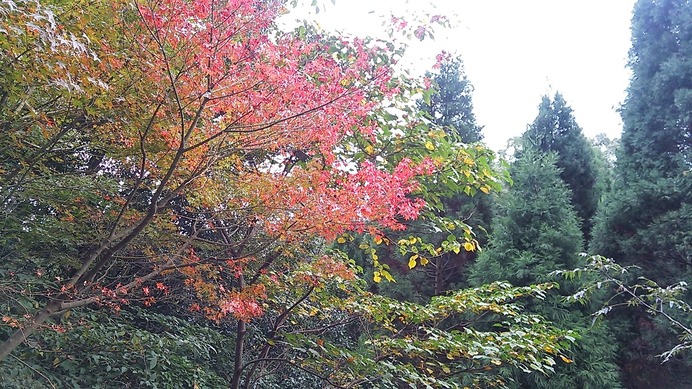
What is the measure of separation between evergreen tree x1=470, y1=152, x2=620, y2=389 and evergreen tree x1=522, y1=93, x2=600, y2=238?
1.20 m

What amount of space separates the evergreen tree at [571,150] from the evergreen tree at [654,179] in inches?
36.6

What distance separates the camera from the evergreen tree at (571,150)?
856cm

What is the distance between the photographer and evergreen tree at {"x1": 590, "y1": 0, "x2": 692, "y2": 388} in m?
6.44

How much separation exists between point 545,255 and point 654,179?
2155 millimetres

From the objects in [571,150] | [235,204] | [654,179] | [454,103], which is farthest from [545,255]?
[235,204]

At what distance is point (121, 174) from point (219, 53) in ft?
7.71

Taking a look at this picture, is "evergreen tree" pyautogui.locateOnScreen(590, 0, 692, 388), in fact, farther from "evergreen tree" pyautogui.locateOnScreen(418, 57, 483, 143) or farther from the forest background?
"evergreen tree" pyautogui.locateOnScreen(418, 57, 483, 143)

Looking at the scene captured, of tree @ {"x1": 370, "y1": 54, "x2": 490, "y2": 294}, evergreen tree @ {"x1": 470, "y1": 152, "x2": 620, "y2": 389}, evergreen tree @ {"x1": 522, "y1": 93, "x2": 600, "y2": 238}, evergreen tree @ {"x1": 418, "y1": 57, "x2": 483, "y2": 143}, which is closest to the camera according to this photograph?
evergreen tree @ {"x1": 470, "y1": 152, "x2": 620, "y2": 389}

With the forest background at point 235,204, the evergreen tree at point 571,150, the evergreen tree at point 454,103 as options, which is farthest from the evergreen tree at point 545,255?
the evergreen tree at point 454,103

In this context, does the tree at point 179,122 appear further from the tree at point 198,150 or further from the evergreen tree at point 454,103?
the evergreen tree at point 454,103

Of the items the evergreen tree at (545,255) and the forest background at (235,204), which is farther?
the evergreen tree at (545,255)

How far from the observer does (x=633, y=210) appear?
279 inches

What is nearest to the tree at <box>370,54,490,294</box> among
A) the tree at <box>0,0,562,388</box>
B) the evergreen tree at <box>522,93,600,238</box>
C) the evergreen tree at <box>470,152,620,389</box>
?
the evergreen tree at <box>470,152,620,389</box>

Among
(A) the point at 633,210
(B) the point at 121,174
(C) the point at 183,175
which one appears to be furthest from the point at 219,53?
(A) the point at 633,210
